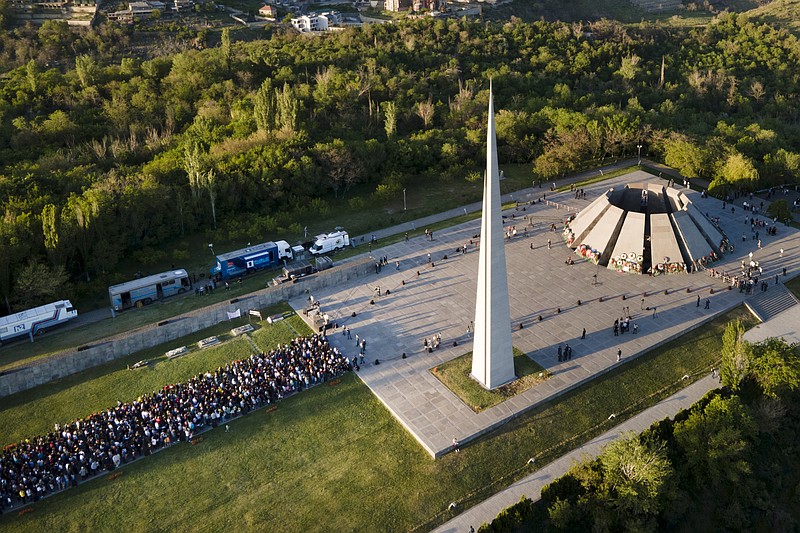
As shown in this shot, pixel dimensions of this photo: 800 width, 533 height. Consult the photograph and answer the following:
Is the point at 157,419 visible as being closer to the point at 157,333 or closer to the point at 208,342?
the point at 208,342

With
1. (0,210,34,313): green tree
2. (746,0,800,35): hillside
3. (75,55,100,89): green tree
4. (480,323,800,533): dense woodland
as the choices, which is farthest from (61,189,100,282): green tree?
(746,0,800,35): hillside

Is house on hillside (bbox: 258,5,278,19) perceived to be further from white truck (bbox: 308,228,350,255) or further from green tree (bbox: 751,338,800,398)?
green tree (bbox: 751,338,800,398)

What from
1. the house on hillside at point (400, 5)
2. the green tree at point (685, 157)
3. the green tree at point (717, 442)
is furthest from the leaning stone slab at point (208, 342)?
the house on hillside at point (400, 5)

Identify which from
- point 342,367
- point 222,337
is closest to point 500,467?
point 342,367

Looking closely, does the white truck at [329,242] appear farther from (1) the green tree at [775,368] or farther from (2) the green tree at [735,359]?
(1) the green tree at [775,368]

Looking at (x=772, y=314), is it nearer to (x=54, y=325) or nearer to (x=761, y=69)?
(x=54, y=325)
